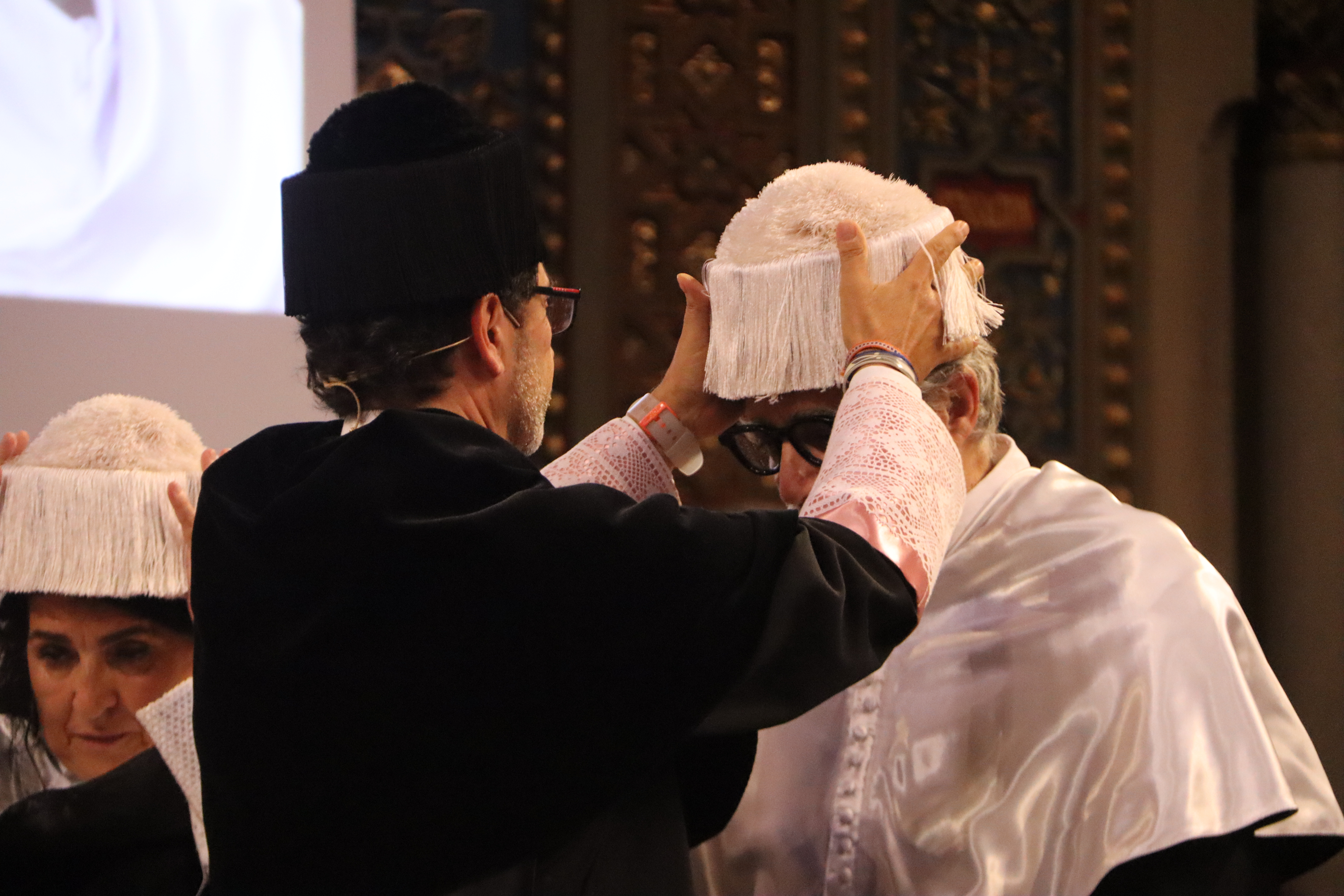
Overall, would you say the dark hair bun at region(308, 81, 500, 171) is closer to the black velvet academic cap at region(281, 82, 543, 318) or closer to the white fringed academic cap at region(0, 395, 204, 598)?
the black velvet academic cap at region(281, 82, 543, 318)

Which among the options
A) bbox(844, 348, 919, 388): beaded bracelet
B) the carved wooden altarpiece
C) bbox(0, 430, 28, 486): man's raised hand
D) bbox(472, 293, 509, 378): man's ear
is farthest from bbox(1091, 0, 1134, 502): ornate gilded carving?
bbox(0, 430, 28, 486): man's raised hand

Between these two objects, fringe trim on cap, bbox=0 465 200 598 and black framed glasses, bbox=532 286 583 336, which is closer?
black framed glasses, bbox=532 286 583 336

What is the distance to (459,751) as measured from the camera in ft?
4.83

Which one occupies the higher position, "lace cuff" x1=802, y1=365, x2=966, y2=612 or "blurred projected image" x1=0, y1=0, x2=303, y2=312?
"blurred projected image" x1=0, y1=0, x2=303, y2=312

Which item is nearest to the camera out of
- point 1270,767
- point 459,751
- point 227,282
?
point 459,751

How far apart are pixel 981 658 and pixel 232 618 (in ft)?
3.46

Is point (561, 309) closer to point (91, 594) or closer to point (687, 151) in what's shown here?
point (91, 594)

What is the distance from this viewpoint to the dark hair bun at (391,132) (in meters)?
1.70

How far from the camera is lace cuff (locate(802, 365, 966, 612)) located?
153cm

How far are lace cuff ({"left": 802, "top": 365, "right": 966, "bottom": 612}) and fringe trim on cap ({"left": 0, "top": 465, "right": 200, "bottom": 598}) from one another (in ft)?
3.57

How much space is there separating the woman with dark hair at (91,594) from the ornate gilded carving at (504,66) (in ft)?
6.05

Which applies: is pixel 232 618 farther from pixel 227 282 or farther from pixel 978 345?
pixel 227 282

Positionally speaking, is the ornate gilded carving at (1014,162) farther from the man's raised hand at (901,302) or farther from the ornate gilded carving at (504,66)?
the man's raised hand at (901,302)

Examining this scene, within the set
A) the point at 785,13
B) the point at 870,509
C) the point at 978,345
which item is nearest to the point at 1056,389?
the point at 785,13
